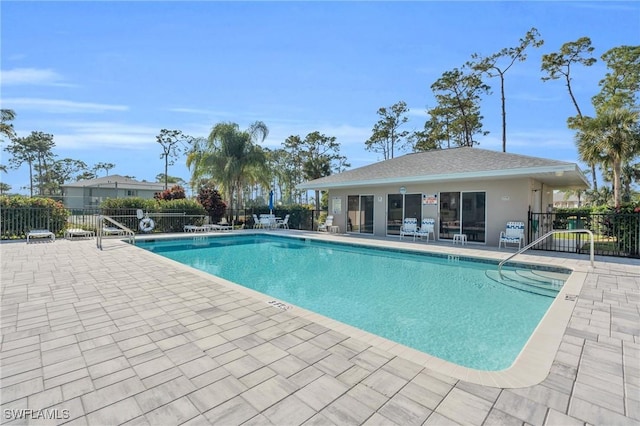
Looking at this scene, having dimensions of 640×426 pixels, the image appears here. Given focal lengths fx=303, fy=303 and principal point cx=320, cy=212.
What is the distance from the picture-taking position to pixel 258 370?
2.51 m

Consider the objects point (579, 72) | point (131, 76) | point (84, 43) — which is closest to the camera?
point (84, 43)

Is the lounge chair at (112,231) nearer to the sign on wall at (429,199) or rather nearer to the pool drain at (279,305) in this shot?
the pool drain at (279,305)

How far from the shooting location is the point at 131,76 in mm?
10422

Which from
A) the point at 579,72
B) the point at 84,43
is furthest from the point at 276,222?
the point at 579,72

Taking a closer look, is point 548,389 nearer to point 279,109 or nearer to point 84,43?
point 84,43

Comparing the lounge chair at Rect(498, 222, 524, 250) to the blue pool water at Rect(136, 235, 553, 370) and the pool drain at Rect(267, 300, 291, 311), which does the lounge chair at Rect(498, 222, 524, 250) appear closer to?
the blue pool water at Rect(136, 235, 553, 370)

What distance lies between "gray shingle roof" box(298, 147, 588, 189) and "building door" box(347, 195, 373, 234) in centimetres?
120

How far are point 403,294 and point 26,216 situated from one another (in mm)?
13429

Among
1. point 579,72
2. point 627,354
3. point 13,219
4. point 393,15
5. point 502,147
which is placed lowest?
point 627,354

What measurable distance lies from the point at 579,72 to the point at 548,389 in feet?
91.0

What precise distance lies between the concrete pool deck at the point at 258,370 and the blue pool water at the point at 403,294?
0.79 m

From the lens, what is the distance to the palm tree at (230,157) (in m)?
17.6

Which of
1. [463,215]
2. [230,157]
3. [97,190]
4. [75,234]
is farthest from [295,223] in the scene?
[97,190]

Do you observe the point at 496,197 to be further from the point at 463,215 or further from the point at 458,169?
the point at 458,169
